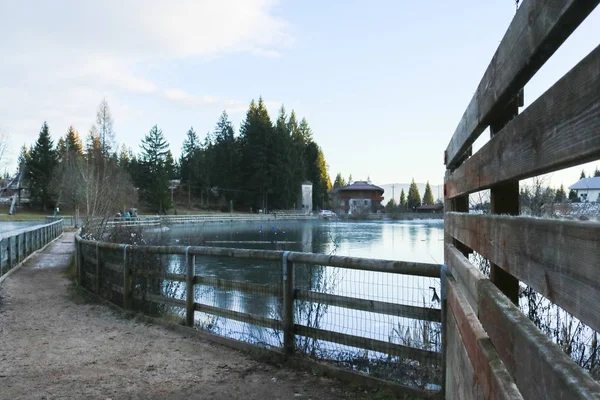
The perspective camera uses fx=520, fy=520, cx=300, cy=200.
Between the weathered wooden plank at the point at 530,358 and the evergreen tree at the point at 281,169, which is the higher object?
the evergreen tree at the point at 281,169

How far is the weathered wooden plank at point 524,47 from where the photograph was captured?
136 cm

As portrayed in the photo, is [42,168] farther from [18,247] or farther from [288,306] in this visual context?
[288,306]

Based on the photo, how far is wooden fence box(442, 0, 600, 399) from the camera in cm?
122

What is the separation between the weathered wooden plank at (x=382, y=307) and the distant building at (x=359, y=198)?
4169 inches

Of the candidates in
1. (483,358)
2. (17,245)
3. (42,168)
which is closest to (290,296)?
(483,358)


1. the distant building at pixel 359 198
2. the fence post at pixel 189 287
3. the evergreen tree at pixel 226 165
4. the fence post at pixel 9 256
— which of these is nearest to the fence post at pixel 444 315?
the fence post at pixel 189 287

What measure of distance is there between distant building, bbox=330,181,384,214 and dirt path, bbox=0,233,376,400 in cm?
10421

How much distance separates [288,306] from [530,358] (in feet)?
13.9

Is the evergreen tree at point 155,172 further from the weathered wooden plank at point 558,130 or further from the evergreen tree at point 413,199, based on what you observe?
the weathered wooden plank at point 558,130

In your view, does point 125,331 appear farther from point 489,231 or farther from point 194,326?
point 489,231

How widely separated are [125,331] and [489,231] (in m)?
6.01

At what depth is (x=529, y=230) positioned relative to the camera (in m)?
1.64

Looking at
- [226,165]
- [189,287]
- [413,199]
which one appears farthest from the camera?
[413,199]

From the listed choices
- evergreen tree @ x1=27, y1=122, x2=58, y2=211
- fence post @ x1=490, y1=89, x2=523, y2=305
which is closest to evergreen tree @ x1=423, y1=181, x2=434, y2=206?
evergreen tree @ x1=27, y1=122, x2=58, y2=211
